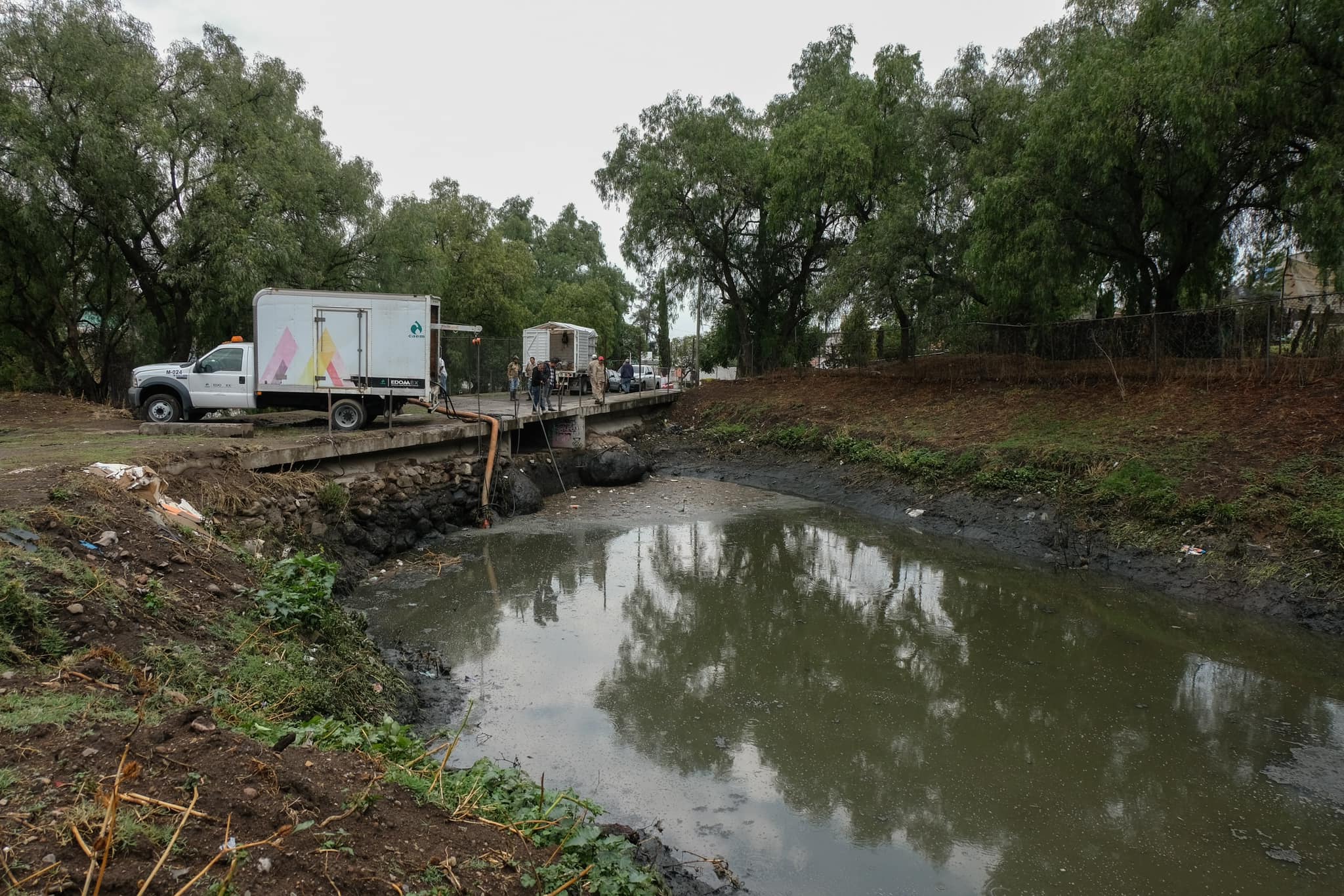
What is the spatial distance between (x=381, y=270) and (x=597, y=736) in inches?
757

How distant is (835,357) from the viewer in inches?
1096

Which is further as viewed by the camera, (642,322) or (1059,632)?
(642,322)

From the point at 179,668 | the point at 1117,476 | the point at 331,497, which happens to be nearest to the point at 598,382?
the point at 331,497

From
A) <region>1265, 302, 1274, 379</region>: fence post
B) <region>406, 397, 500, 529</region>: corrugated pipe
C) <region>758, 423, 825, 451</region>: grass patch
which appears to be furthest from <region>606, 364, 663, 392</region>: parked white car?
<region>1265, 302, 1274, 379</region>: fence post

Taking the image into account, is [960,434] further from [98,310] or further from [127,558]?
[98,310]

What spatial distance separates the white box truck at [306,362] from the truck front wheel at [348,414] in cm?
4

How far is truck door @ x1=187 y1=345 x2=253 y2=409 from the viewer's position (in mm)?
14477

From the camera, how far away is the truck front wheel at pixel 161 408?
46.9ft

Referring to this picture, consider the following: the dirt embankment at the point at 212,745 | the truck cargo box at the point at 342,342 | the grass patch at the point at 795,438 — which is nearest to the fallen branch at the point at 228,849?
the dirt embankment at the point at 212,745

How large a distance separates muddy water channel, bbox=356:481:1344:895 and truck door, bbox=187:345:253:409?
550 centimetres

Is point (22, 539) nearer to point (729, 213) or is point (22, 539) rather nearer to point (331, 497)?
point (331, 497)

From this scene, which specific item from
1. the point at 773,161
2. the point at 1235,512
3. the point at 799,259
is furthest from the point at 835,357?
the point at 1235,512

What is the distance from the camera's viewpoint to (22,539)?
624 centimetres

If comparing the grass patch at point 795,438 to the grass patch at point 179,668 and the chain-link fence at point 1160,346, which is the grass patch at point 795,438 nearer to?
the chain-link fence at point 1160,346
